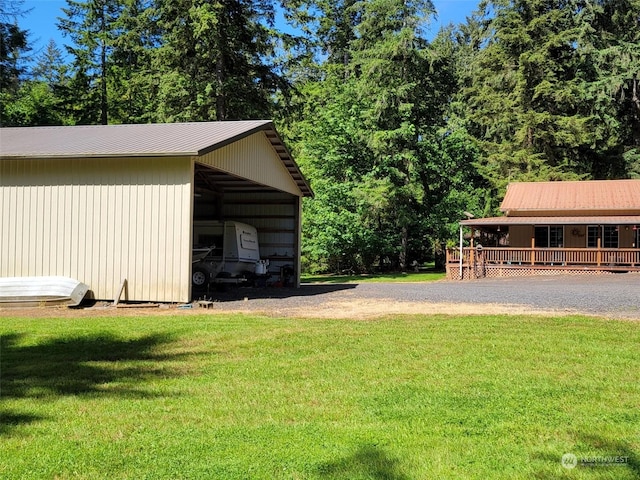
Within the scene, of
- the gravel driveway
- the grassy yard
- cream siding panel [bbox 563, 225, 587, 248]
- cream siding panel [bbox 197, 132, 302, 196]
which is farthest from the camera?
cream siding panel [bbox 563, 225, 587, 248]

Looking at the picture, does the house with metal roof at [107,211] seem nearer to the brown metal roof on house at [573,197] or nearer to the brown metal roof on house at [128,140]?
the brown metal roof on house at [128,140]

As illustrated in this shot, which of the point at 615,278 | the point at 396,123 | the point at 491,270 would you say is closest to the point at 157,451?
the point at 615,278

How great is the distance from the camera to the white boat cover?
1210cm

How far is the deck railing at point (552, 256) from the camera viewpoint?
2420 centimetres

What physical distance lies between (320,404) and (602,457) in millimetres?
2259

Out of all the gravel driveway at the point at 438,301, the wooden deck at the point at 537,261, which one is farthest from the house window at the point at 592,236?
the gravel driveway at the point at 438,301

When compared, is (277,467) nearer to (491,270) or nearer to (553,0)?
(491,270)

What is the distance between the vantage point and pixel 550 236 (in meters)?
28.1

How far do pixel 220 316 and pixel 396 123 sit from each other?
22079 mm

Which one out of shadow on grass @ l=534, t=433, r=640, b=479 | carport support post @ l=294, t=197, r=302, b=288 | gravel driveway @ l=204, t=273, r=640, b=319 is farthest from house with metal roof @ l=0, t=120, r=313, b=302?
shadow on grass @ l=534, t=433, r=640, b=479

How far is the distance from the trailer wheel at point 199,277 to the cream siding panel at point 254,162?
314 cm

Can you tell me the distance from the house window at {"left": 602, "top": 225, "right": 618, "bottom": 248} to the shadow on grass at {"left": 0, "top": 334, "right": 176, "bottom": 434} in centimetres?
2506

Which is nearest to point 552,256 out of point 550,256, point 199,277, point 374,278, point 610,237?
point 550,256

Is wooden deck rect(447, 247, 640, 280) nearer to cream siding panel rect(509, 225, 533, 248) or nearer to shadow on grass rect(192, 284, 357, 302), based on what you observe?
cream siding panel rect(509, 225, 533, 248)
